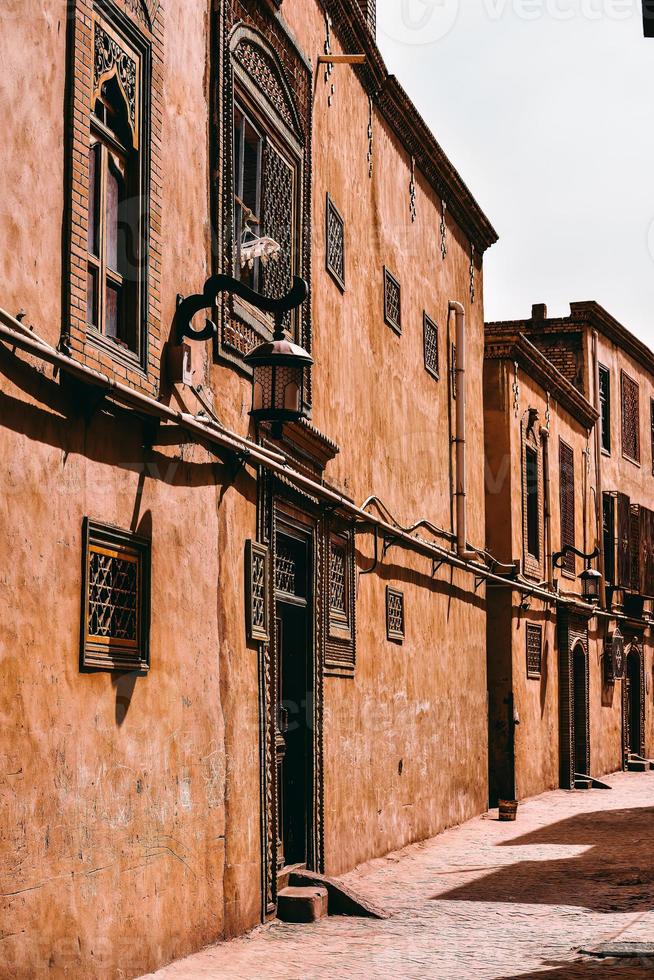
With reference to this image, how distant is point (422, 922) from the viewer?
28.6ft

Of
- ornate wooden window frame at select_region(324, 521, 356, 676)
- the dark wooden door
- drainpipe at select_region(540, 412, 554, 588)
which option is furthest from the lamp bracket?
drainpipe at select_region(540, 412, 554, 588)

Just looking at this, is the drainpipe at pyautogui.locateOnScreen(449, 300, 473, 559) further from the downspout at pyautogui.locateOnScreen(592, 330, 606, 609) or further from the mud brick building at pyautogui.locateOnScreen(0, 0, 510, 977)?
the downspout at pyautogui.locateOnScreen(592, 330, 606, 609)

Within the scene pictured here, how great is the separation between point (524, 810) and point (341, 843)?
719cm

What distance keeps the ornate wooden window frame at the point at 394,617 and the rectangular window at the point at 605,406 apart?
46.2ft

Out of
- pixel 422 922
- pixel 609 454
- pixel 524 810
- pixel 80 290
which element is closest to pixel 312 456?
pixel 422 922

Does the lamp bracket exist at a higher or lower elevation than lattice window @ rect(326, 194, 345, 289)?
lower

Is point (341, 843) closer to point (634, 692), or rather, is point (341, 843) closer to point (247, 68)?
point (247, 68)

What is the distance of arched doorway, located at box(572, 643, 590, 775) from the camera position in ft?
73.9

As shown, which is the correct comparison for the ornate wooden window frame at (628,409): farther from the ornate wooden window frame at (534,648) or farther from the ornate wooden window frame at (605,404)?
the ornate wooden window frame at (534,648)

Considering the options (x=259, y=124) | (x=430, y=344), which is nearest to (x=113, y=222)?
(x=259, y=124)

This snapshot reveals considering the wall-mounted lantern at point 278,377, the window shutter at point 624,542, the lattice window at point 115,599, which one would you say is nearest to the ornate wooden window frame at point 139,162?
the lattice window at point 115,599

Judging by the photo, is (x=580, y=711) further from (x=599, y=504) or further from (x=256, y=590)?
(x=256, y=590)

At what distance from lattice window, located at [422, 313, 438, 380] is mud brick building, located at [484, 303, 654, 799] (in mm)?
3780

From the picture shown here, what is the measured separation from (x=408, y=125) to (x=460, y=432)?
3616mm
